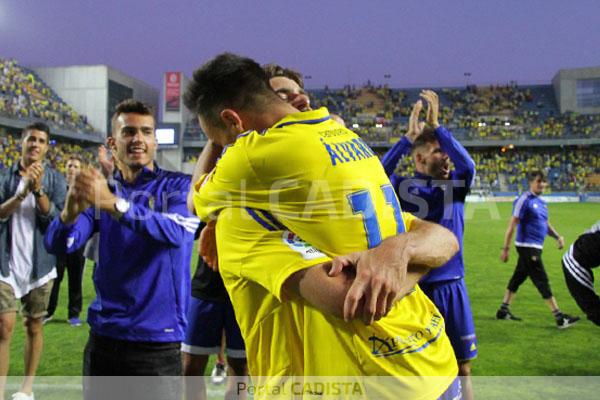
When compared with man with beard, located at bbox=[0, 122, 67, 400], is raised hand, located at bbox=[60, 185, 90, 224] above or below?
above

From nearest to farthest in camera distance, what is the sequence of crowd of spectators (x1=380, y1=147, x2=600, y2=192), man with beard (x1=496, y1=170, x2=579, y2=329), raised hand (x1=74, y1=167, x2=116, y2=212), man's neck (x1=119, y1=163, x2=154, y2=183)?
1. raised hand (x1=74, y1=167, x2=116, y2=212)
2. man's neck (x1=119, y1=163, x2=154, y2=183)
3. man with beard (x1=496, y1=170, x2=579, y2=329)
4. crowd of spectators (x1=380, y1=147, x2=600, y2=192)

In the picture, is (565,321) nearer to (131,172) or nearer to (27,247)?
(131,172)

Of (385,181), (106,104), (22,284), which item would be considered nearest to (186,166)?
(106,104)

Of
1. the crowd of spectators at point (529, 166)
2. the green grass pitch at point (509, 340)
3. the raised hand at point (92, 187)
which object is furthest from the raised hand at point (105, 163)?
the crowd of spectators at point (529, 166)

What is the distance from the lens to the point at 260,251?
Result: 4.81 ft

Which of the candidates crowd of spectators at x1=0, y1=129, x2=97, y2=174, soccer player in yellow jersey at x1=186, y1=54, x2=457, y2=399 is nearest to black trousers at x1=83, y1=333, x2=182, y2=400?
soccer player in yellow jersey at x1=186, y1=54, x2=457, y2=399

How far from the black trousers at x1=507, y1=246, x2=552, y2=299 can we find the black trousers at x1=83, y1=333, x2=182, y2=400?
20.9ft

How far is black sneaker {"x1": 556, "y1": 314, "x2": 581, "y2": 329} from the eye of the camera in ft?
24.2

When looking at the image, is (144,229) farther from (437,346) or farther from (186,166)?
(186,166)

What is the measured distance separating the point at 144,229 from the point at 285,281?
160cm

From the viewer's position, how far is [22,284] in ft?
15.4

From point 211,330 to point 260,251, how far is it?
281cm

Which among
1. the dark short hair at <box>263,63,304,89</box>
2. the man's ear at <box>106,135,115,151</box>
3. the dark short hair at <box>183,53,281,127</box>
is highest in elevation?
the dark short hair at <box>263,63,304,89</box>

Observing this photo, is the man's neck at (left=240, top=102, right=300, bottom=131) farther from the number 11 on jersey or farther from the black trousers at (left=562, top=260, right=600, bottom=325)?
the black trousers at (left=562, top=260, right=600, bottom=325)
